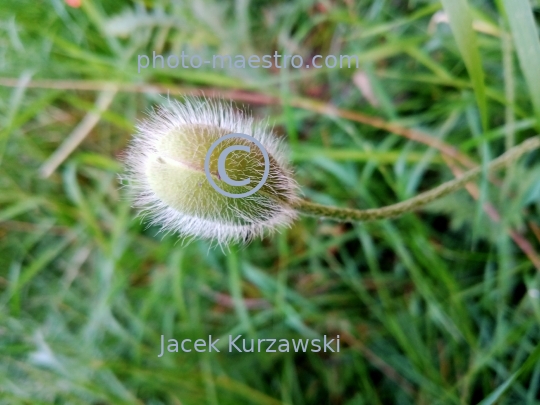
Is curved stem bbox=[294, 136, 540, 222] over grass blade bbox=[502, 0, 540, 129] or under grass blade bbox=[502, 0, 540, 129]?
under

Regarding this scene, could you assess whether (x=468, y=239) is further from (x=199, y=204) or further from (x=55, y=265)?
(x=55, y=265)

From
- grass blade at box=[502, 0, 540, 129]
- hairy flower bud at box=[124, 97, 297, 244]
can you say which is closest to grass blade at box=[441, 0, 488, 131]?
grass blade at box=[502, 0, 540, 129]

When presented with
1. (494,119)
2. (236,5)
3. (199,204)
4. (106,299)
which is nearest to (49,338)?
(106,299)

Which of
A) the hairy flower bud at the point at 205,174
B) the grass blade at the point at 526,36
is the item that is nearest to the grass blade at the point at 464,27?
the grass blade at the point at 526,36

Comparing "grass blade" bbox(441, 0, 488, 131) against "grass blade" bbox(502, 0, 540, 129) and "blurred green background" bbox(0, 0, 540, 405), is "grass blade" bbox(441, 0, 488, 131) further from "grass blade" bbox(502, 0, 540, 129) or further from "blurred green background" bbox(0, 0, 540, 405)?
"blurred green background" bbox(0, 0, 540, 405)
